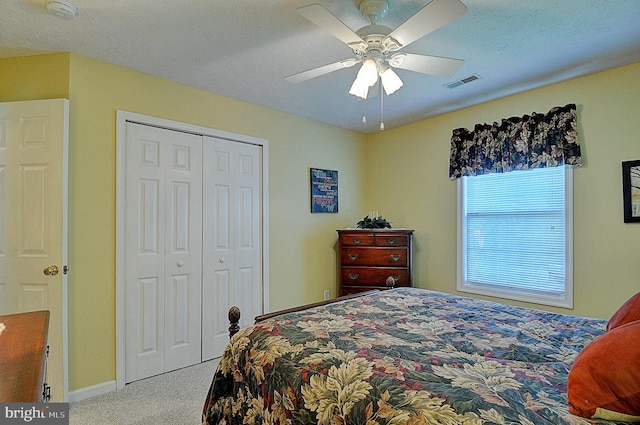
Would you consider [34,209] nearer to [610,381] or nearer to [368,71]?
[368,71]

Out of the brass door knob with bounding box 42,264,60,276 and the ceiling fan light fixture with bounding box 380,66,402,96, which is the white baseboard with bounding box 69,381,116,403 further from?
the ceiling fan light fixture with bounding box 380,66,402,96

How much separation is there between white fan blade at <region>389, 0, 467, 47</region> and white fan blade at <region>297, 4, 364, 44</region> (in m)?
0.21

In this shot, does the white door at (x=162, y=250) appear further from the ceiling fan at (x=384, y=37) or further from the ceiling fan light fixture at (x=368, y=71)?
the ceiling fan light fixture at (x=368, y=71)

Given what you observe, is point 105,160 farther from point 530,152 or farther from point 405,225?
point 530,152

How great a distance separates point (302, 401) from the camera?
122 cm

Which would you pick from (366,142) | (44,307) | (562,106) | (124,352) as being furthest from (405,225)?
(44,307)

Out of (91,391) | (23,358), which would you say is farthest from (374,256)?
(23,358)

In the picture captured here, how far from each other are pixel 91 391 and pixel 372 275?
269 cm

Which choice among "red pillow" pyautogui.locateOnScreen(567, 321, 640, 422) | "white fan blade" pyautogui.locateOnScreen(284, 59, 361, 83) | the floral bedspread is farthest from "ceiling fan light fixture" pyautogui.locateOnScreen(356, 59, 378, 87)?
"red pillow" pyautogui.locateOnScreen(567, 321, 640, 422)

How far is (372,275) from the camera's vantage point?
381cm

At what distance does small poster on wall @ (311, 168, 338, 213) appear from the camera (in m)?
4.09

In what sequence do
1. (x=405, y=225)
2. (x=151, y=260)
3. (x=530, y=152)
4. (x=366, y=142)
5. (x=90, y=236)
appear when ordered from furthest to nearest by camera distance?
(x=366, y=142) → (x=405, y=225) → (x=530, y=152) → (x=151, y=260) → (x=90, y=236)

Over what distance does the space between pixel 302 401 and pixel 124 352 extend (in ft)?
7.00

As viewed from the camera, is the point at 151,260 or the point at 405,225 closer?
the point at 151,260
